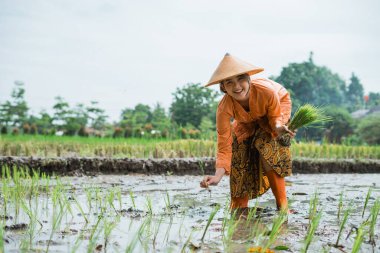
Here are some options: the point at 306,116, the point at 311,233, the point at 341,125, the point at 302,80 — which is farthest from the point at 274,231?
the point at 302,80

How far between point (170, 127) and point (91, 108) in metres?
3.19

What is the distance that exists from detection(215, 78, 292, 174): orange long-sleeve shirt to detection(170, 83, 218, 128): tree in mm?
14753

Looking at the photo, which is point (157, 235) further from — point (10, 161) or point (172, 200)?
point (10, 161)

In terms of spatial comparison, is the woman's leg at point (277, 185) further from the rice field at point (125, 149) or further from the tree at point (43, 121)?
the tree at point (43, 121)

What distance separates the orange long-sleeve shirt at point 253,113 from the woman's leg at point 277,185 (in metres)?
0.24

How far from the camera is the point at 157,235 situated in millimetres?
2408

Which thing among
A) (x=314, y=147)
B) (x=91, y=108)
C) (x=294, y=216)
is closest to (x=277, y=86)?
(x=294, y=216)

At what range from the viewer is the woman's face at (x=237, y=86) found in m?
3.04

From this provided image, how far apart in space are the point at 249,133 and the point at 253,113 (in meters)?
0.27

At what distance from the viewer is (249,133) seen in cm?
350

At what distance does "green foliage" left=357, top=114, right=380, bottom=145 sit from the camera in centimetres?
1838

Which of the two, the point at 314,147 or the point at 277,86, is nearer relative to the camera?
the point at 277,86

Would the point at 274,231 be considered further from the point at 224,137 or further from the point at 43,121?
the point at 43,121

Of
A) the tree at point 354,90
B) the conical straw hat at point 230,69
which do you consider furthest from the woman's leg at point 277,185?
the tree at point 354,90
